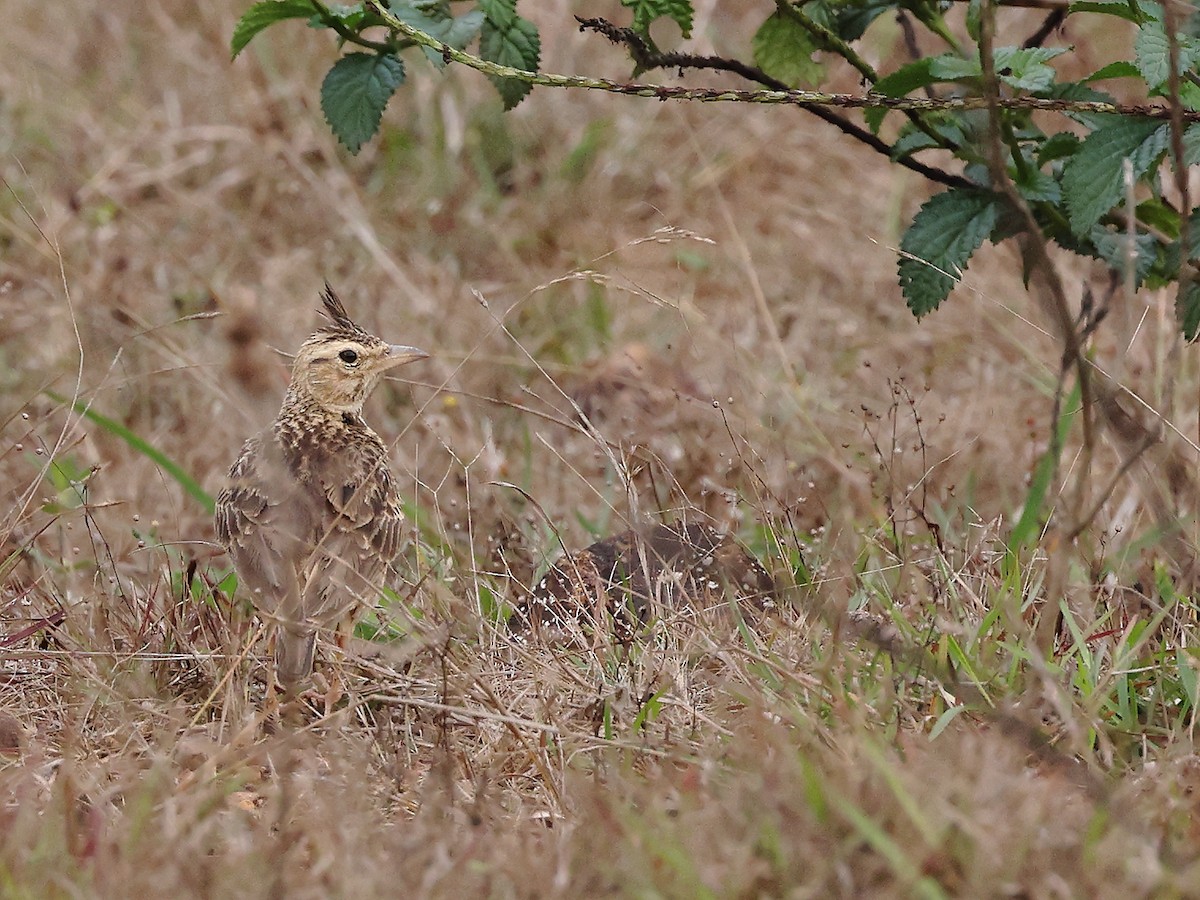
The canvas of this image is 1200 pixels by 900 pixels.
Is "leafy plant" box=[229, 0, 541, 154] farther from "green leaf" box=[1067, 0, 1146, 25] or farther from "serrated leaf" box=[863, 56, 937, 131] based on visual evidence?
"green leaf" box=[1067, 0, 1146, 25]

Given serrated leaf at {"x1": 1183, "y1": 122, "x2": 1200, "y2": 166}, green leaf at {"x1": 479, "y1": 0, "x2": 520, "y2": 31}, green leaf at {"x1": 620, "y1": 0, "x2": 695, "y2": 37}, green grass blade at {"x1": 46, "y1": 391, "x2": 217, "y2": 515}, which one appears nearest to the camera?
serrated leaf at {"x1": 1183, "y1": 122, "x2": 1200, "y2": 166}

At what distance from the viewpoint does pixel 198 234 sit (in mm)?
6859

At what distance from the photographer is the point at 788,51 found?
A: 12.3 feet

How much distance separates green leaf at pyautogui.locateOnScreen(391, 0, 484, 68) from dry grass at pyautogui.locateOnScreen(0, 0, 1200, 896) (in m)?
0.61

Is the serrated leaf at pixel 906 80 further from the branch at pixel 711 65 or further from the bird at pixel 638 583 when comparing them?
the bird at pixel 638 583

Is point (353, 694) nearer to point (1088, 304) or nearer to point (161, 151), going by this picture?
point (1088, 304)

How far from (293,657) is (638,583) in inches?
36.8

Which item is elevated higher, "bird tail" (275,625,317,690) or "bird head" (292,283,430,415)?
"bird head" (292,283,430,415)

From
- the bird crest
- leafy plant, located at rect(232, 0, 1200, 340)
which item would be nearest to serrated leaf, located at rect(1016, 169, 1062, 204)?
leafy plant, located at rect(232, 0, 1200, 340)

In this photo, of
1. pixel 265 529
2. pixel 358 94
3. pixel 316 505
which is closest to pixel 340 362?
pixel 316 505

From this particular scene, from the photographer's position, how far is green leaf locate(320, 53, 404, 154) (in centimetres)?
366

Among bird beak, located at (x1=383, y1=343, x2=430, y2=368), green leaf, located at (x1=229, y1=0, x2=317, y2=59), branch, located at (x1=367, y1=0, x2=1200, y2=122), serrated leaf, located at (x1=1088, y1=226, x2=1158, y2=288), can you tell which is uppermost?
green leaf, located at (x1=229, y1=0, x2=317, y2=59)

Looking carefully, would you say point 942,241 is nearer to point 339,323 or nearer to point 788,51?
point 788,51

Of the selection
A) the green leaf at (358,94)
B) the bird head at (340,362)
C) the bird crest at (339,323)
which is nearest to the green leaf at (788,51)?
the green leaf at (358,94)
